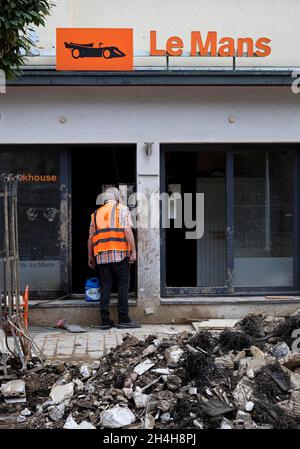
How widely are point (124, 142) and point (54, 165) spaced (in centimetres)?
115

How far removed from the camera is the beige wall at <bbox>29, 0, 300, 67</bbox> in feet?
35.2

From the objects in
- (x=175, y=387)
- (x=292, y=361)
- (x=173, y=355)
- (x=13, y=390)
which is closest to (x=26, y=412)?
(x=13, y=390)

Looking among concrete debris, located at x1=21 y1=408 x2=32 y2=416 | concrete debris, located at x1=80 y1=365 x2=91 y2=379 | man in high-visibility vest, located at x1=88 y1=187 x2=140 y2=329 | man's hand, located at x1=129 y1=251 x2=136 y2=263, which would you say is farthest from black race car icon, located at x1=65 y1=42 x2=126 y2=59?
concrete debris, located at x1=21 y1=408 x2=32 y2=416

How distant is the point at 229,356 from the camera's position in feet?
22.8

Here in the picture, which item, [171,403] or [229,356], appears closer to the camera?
[171,403]

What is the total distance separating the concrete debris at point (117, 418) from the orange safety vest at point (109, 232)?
14.4 feet

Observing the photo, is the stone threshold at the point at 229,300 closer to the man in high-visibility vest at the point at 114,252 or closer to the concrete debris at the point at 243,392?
the man in high-visibility vest at the point at 114,252

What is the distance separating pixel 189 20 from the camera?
10.9 meters

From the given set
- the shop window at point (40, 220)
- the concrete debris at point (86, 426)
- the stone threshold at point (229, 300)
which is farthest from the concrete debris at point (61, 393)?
the shop window at point (40, 220)

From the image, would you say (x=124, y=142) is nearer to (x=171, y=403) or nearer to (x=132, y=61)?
(x=132, y=61)

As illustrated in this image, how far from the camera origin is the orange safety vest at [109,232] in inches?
406

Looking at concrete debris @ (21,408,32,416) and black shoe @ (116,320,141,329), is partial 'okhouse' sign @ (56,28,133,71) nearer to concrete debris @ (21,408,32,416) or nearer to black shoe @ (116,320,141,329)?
black shoe @ (116,320,141,329)

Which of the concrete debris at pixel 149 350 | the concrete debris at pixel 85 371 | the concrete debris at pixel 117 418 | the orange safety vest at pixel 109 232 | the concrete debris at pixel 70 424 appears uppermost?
the orange safety vest at pixel 109 232
